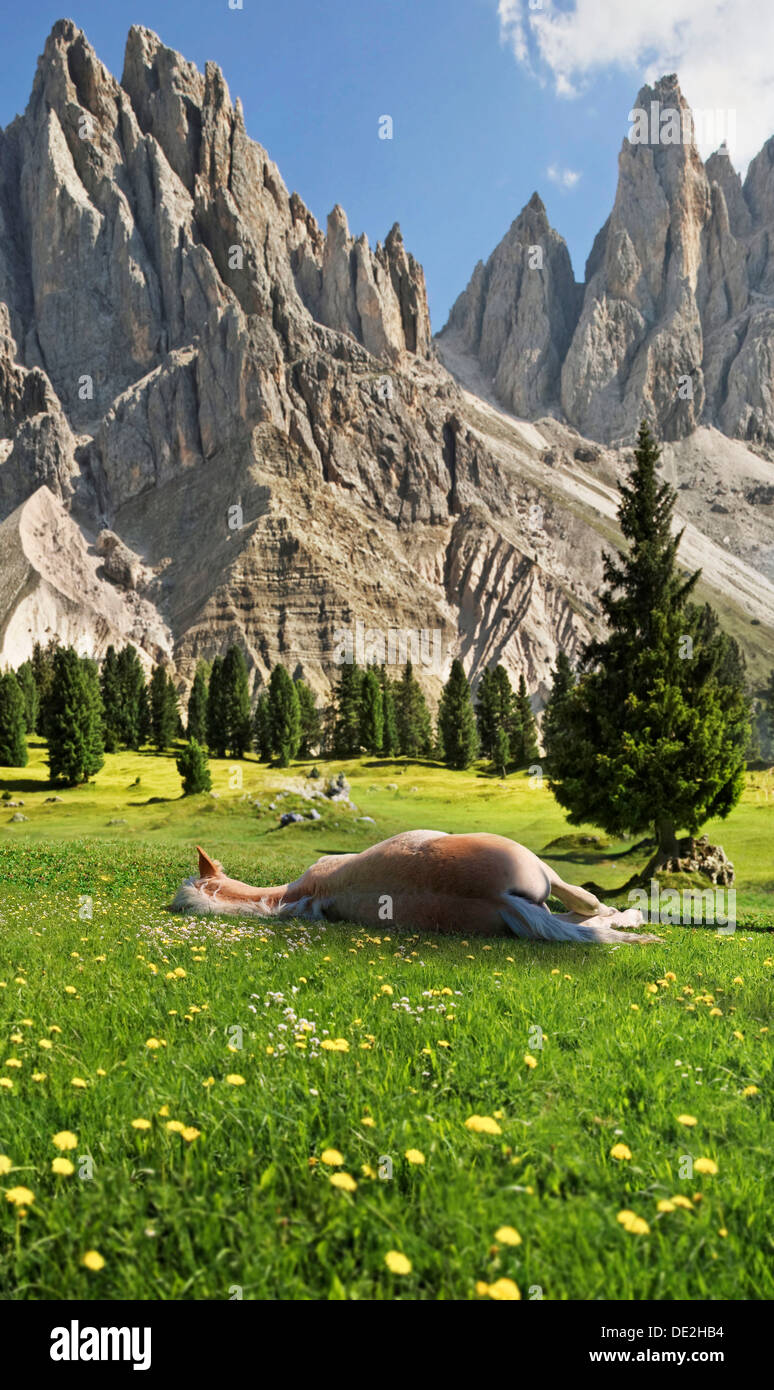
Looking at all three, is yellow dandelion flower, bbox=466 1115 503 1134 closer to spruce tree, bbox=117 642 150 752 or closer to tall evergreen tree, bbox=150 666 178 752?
spruce tree, bbox=117 642 150 752

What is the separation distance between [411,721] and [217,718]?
2782 centimetres

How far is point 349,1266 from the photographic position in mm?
2594

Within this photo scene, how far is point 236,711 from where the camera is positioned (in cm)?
9131

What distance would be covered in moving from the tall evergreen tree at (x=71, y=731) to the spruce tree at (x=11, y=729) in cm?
1010

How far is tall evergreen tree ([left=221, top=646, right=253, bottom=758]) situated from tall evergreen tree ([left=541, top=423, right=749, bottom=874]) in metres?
69.7

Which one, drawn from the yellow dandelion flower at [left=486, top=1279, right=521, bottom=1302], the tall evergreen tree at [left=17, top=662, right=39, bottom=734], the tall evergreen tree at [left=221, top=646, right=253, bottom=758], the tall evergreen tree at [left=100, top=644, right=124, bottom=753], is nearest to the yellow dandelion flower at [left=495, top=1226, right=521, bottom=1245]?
the yellow dandelion flower at [left=486, top=1279, right=521, bottom=1302]

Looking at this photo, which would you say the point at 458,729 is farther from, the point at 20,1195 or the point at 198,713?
the point at 20,1195

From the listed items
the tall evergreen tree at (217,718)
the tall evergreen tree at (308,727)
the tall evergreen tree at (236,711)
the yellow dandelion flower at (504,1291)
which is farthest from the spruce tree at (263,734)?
the yellow dandelion flower at (504,1291)

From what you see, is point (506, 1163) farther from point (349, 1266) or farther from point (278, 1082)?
point (278, 1082)

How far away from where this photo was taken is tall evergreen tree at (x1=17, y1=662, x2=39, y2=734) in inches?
3540

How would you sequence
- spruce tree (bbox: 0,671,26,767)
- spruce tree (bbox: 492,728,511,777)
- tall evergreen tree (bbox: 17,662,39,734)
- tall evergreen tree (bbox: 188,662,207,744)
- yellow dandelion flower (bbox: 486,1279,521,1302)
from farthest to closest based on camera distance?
tall evergreen tree (bbox: 188,662,207,744) < tall evergreen tree (bbox: 17,662,39,734) < spruce tree (bbox: 492,728,511,777) < spruce tree (bbox: 0,671,26,767) < yellow dandelion flower (bbox: 486,1279,521,1302)

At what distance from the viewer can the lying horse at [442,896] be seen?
10000 mm

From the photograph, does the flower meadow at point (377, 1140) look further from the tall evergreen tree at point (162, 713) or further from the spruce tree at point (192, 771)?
the tall evergreen tree at point (162, 713)

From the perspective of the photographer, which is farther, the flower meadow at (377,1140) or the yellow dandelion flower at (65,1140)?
the yellow dandelion flower at (65,1140)
